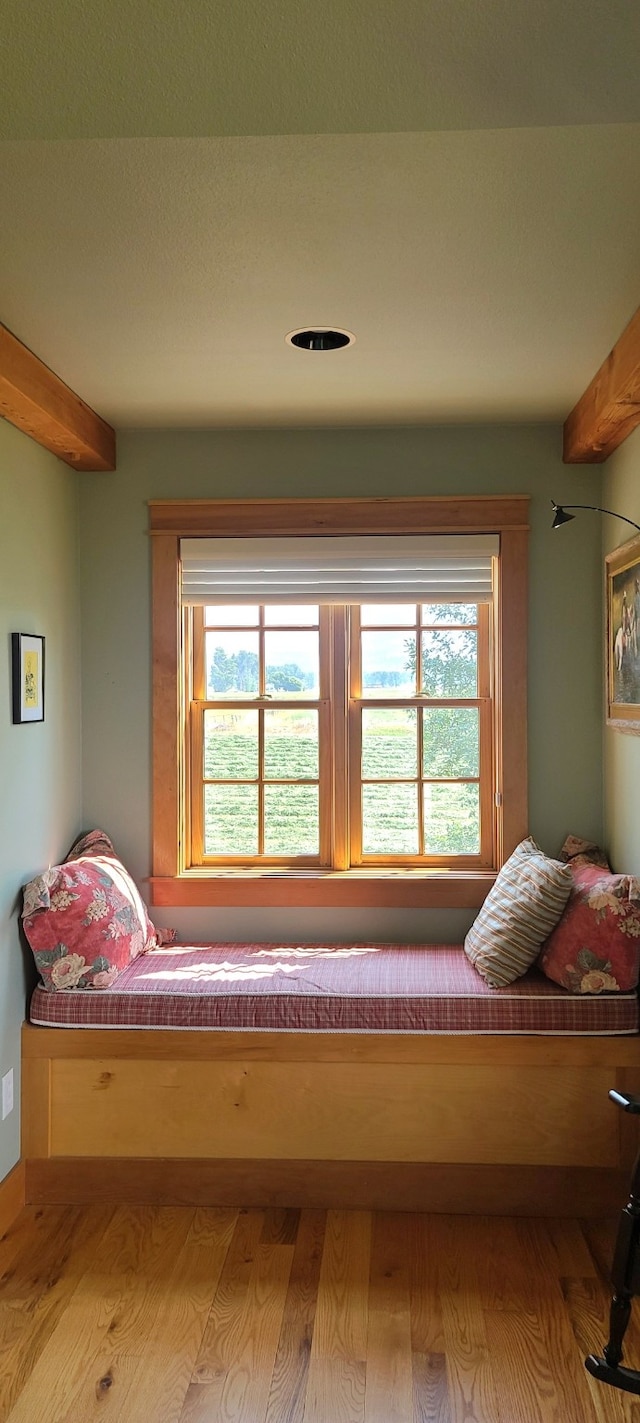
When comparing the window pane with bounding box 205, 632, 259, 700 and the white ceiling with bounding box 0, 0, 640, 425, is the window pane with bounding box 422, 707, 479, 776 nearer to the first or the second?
the window pane with bounding box 205, 632, 259, 700

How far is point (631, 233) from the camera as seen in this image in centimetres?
225

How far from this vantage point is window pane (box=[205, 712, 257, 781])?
407 centimetres

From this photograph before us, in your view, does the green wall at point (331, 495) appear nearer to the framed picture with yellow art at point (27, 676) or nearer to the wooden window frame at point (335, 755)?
the wooden window frame at point (335, 755)

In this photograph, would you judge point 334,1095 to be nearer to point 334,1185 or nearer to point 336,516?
point 334,1185

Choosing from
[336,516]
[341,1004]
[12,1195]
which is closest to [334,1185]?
[341,1004]

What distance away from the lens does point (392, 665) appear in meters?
4.04

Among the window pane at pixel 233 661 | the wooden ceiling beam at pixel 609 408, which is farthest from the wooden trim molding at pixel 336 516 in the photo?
the window pane at pixel 233 661

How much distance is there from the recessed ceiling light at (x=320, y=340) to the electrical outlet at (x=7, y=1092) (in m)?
2.37

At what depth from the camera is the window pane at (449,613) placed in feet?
13.2

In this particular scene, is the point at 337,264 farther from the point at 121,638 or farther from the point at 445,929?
the point at 445,929

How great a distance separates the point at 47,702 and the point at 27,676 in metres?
0.25

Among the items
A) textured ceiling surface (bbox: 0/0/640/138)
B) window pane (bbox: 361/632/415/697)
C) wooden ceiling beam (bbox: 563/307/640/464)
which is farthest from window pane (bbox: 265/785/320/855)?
textured ceiling surface (bbox: 0/0/640/138)

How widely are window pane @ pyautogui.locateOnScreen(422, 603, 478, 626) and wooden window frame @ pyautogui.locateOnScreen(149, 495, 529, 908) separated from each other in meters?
0.12

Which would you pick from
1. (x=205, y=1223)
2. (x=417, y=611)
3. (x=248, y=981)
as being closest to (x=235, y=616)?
(x=417, y=611)
